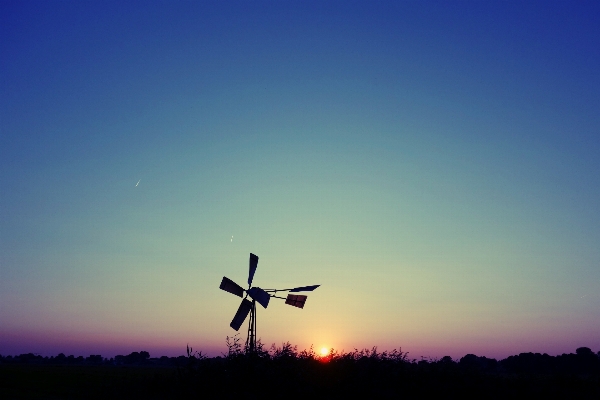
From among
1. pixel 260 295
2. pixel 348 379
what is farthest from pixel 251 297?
pixel 348 379

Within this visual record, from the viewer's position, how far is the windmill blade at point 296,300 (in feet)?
105

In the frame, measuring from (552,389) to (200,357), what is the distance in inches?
620

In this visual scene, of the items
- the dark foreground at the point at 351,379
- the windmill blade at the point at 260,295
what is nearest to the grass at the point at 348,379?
the dark foreground at the point at 351,379

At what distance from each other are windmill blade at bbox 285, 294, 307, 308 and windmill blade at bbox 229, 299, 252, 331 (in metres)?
2.40

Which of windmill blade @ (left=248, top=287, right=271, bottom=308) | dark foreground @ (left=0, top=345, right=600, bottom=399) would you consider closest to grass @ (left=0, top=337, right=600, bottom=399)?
dark foreground @ (left=0, top=345, right=600, bottom=399)

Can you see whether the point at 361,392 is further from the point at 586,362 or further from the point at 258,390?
the point at 586,362

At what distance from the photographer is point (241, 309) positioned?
32500 mm

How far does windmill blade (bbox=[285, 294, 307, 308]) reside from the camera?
1264 inches

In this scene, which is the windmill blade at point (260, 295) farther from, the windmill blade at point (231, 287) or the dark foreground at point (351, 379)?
the dark foreground at point (351, 379)

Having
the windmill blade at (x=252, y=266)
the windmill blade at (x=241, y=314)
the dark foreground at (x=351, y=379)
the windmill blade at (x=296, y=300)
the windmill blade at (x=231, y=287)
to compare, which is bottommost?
the dark foreground at (x=351, y=379)

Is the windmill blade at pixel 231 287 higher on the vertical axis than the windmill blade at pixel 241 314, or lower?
higher

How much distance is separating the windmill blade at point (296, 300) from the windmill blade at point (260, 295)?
1.27 metres

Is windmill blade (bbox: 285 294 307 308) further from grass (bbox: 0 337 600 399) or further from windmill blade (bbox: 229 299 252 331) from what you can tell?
grass (bbox: 0 337 600 399)

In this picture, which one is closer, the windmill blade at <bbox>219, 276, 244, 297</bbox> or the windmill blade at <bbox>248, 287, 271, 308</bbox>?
the windmill blade at <bbox>248, 287, 271, 308</bbox>
